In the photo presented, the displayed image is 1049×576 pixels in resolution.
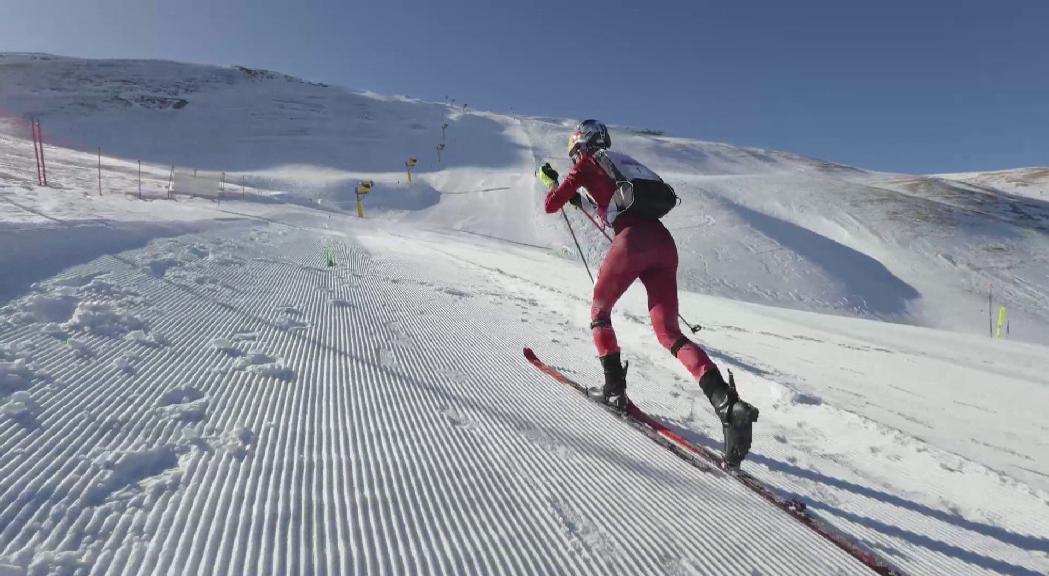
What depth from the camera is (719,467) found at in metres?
3.17

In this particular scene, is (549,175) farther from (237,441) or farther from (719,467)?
(237,441)

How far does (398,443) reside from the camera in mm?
2953

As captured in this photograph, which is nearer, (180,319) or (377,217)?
(180,319)

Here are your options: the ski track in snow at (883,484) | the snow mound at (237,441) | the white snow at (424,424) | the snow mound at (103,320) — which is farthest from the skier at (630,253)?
the snow mound at (103,320)

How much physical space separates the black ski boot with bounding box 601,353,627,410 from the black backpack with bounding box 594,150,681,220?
110 cm

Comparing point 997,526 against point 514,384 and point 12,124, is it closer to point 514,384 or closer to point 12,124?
point 514,384

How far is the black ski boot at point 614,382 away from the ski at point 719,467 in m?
0.05

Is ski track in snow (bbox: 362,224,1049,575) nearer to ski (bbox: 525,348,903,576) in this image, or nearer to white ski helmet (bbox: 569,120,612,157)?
ski (bbox: 525,348,903,576)

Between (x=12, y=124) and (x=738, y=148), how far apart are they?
7606 centimetres

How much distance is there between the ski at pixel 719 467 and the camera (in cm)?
234

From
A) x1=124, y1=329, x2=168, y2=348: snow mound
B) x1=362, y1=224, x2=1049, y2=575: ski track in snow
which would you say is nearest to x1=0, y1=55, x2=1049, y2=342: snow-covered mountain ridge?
x1=362, y1=224, x2=1049, y2=575: ski track in snow

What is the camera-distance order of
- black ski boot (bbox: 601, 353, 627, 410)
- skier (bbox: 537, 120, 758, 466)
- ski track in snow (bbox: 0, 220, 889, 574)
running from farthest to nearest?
black ski boot (bbox: 601, 353, 627, 410)
skier (bbox: 537, 120, 758, 466)
ski track in snow (bbox: 0, 220, 889, 574)

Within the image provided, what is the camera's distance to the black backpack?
3.82 m

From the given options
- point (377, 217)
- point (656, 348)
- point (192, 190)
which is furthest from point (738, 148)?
point (656, 348)
